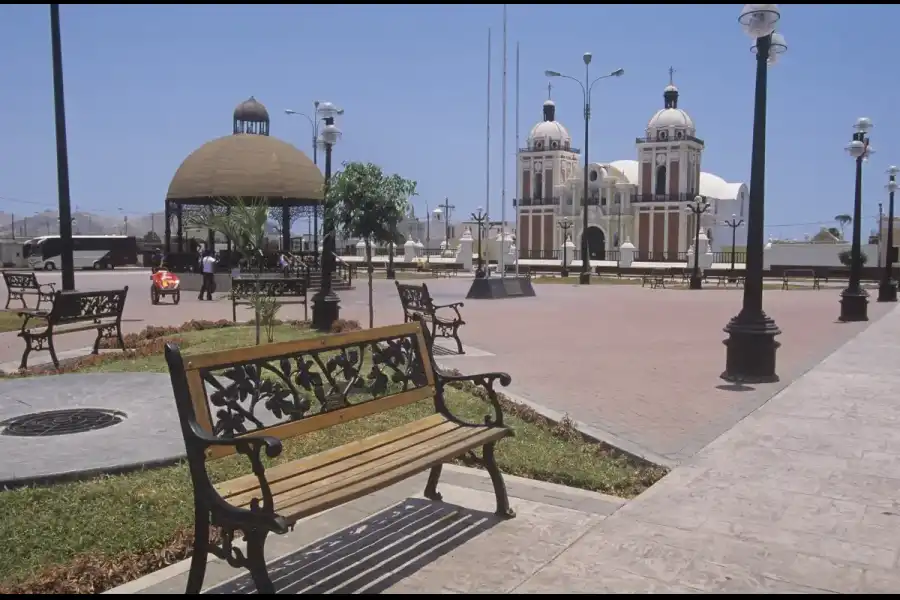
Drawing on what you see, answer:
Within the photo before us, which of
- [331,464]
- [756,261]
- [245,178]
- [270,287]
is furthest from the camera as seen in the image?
[245,178]

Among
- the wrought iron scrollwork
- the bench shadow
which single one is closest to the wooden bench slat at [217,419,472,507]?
the wrought iron scrollwork

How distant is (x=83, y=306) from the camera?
991cm

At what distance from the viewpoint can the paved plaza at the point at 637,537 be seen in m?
3.37

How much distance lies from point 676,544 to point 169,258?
29157 millimetres

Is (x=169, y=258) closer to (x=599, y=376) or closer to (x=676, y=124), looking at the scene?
(x=599, y=376)

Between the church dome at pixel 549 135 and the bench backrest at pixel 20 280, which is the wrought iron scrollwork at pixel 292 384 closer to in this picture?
the bench backrest at pixel 20 280

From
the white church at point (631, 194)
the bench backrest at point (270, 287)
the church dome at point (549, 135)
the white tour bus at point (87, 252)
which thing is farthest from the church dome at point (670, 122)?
the bench backrest at point (270, 287)

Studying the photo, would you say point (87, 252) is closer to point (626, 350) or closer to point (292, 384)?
point (626, 350)

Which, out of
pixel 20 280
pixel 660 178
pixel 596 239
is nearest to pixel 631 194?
pixel 660 178

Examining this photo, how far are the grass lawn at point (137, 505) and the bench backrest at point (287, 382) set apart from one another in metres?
0.70

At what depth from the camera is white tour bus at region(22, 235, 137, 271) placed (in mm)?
48241

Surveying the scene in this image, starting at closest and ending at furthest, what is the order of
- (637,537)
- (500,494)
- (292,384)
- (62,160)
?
1. (637,537)
2. (292,384)
3. (500,494)
4. (62,160)

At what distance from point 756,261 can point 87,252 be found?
49467 mm

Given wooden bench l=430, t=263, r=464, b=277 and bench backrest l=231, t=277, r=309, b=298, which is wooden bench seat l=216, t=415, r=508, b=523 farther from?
wooden bench l=430, t=263, r=464, b=277
